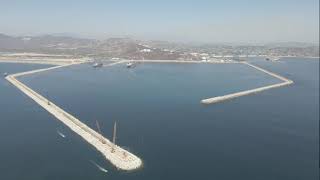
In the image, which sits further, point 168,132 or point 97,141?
point 168,132

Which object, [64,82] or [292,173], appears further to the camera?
[64,82]

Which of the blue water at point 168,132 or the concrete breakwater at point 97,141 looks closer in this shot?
Answer: the blue water at point 168,132

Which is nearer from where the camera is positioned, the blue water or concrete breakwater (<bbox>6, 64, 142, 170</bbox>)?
the blue water

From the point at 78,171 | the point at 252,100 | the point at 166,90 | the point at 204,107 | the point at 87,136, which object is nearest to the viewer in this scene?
the point at 78,171

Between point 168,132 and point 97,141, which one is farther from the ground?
point 97,141

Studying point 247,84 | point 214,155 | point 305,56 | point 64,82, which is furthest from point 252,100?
point 305,56

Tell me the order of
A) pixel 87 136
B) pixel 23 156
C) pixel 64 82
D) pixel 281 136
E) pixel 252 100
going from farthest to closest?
1. pixel 64 82
2. pixel 252 100
3. pixel 281 136
4. pixel 87 136
5. pixel 23 156

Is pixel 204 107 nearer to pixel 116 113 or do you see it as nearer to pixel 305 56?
pixel 116 113
